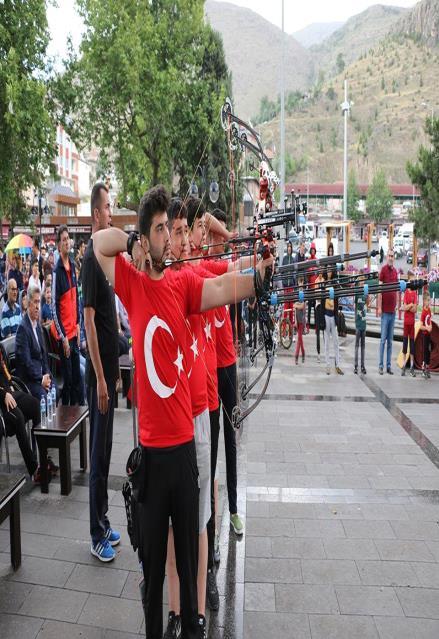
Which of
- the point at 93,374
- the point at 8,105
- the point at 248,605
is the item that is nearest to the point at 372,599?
the point at 248,605

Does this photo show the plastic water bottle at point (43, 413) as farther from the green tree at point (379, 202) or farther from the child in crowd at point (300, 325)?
the green tree at point (379, 202)

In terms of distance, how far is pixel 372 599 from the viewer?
12.0 ft

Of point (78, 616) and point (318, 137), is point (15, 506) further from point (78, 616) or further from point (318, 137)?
point (318, 137)

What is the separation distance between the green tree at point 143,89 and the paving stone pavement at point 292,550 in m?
18.8

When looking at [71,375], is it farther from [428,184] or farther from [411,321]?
[428,184]

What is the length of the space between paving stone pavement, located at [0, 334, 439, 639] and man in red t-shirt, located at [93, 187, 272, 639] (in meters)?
1.01

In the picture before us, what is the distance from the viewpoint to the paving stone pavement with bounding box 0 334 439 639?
3414 mm

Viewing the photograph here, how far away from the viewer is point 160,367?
2623 mm

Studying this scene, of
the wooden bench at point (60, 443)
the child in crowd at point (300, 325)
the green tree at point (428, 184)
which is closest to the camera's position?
the wooden bench at point (60, 443)

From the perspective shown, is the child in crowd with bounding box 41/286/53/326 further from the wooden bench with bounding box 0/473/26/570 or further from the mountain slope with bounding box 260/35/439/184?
the mountain slope with bounding box 260/35/439/184

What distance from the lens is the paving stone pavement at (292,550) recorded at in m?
3.41

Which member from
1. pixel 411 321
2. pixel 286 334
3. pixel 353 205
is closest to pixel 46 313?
pixel 411 321

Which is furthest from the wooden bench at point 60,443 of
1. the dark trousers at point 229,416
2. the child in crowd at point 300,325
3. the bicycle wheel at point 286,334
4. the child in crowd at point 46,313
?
the bicycle wheel at point 286,334

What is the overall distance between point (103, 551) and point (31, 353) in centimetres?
262
